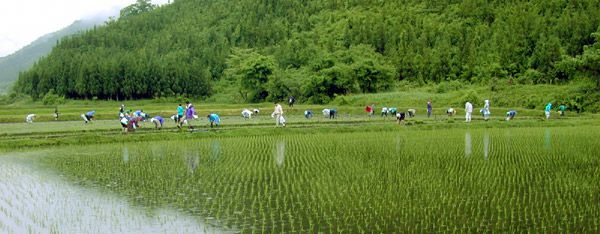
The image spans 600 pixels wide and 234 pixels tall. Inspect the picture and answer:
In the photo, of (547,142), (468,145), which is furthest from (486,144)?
(547,142)

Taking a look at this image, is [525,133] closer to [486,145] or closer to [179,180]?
[486,145]

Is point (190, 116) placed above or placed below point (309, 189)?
above

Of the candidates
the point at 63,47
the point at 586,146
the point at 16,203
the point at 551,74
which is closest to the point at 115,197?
the point at 16,203

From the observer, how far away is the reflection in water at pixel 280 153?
1584 centimetres

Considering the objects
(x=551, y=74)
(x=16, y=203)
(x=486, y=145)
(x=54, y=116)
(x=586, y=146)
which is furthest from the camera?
(x=551, y=74)

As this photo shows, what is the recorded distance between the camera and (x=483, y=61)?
6166cm

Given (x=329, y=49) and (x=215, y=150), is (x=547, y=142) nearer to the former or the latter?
(x=215, y=150)

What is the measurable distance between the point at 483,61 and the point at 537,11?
1357cm

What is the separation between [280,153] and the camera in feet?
59.9

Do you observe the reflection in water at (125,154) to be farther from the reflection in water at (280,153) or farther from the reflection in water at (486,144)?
the reflection in water at (486,144)

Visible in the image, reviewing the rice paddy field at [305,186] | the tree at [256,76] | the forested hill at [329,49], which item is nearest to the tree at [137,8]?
the forested hill at [329,49]

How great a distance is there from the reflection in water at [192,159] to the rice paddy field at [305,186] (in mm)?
30

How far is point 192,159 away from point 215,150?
2.64 m

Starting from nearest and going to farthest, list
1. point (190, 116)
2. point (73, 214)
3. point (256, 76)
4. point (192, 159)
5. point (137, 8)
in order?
point (73, 214) < point (192, 159) < point (190, 116) < point (256, 76) < point (137, 8)
